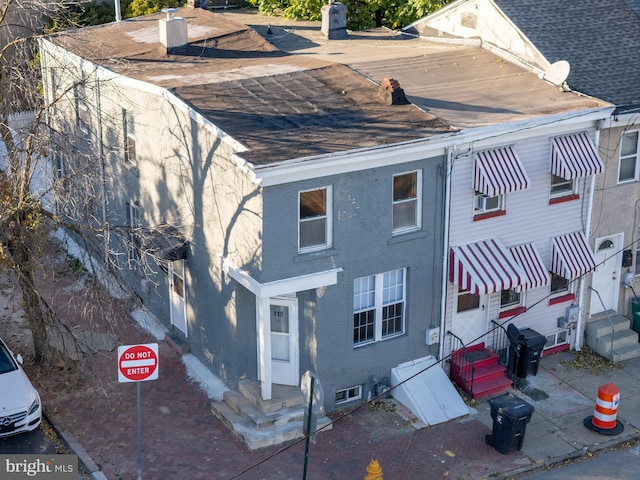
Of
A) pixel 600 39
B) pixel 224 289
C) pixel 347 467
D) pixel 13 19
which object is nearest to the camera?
pixel 347 467

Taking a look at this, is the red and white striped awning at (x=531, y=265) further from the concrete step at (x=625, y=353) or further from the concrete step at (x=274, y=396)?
the concrete step at (x=274, y=396)

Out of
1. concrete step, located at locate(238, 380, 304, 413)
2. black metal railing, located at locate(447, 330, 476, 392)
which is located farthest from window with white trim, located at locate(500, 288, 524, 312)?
concrete step, located at locate(238, 380, 304, 413)

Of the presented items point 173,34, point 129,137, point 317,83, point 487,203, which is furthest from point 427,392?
point 173,34

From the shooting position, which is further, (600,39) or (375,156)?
(600,39)

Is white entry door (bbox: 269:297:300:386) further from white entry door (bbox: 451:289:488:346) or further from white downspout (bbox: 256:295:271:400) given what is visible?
white entry door (bbox: 451:289:488:346)

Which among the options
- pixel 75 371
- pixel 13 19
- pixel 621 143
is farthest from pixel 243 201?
pixel 13 19

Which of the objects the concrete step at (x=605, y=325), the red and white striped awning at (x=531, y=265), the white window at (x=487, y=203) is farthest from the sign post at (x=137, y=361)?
the concrete step at (x=605, y=325)

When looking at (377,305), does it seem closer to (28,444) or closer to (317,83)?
(317,83)

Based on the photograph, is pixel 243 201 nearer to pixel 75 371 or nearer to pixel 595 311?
pixel 75 371
